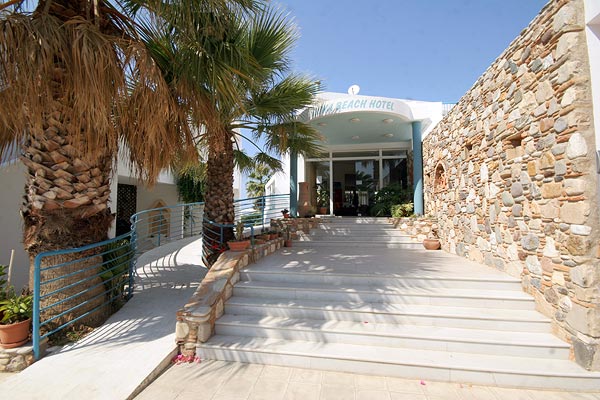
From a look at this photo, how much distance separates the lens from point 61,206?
3.68m

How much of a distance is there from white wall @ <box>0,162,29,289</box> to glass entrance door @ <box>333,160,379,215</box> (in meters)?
10.4

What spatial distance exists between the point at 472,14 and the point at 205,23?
618 cm

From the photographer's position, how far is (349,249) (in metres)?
7.48

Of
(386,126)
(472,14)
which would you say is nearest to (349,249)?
(386,126)

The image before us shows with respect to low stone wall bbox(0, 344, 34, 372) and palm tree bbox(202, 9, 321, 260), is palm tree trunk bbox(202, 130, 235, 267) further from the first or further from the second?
low stone wall bbox(0, 344, 34, 372)

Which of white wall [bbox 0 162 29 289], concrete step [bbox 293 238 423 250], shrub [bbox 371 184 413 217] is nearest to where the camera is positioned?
white wall [bbox 0 162 29 289]

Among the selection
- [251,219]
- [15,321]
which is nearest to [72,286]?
[15,321]

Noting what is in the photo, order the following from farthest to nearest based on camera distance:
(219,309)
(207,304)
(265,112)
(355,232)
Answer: (355,232) → (265,112) → (219,309) → (207,304)

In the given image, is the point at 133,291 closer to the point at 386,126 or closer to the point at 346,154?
the point at 386,126

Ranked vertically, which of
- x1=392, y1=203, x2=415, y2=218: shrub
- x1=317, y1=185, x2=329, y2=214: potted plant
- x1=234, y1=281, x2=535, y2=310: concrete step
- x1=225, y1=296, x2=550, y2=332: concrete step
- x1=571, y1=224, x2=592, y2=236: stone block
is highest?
x1=317, y1=185, x2=329, y2=214: potted plant

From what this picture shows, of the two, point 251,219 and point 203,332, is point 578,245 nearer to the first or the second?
point 203,332

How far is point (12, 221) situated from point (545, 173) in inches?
421

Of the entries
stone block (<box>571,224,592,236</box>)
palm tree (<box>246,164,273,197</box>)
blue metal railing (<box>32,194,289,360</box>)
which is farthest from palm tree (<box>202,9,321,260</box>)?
palm tree (<box>246,164,273,197</box>)

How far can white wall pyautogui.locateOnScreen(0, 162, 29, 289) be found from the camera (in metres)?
6.50
